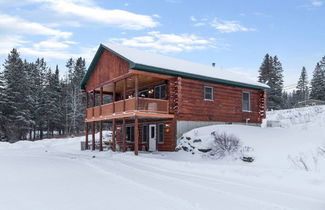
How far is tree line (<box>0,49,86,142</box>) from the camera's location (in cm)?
4544

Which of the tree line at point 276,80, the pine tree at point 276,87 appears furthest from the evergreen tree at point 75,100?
the pine tree at point 276,87

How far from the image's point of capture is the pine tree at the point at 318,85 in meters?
59.3

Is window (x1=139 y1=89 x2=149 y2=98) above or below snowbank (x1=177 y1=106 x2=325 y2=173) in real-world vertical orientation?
above

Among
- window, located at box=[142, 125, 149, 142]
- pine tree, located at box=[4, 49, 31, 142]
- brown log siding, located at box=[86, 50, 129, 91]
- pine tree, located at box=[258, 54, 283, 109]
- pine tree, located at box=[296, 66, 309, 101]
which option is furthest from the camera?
pine tree, located at box=[296, 66, 309, 101]

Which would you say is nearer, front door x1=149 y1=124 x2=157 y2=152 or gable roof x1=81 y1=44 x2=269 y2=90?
gable roof x1=81 y1=44 x2=269 y2=90

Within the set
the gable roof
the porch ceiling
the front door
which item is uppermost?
the gable roof

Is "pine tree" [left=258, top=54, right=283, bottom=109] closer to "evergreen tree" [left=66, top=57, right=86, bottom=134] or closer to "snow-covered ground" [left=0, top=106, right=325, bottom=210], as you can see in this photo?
"evergreen tree" [left=66, top=57, right=86, bottom=134]

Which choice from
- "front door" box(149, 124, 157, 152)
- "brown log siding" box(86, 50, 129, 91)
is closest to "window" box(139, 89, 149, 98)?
"front door" box(149, 124, 157, 152)

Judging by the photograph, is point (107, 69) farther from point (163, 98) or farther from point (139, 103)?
point (139, 103)

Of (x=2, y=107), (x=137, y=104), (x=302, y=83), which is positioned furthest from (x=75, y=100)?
(x=302, y=83)

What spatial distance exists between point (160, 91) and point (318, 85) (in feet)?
165

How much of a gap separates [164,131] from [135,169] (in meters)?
8.94

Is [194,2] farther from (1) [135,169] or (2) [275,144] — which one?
(1) [135,169]

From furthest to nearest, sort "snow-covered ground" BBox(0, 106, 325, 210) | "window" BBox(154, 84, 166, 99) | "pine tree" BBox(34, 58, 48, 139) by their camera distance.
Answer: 1. "pine tree" BBox(34, 58, 48, 139)
2. "window" BBox(154, 84, 166, 99)
3. "snow-covered ground" BBox(0, 106, 325, 210)
